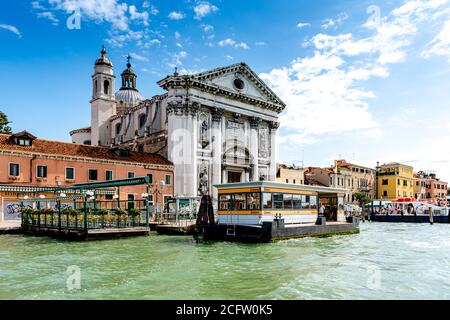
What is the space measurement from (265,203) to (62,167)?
16208 millimetres

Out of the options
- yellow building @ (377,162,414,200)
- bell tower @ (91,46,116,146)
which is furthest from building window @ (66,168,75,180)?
yellow building @ (377,162,414,200)

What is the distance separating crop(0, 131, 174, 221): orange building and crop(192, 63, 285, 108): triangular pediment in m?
8.43

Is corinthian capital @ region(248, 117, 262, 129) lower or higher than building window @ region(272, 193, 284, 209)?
higher

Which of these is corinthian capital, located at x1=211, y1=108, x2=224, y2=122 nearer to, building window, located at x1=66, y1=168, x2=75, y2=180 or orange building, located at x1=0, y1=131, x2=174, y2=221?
orange building, located at x1=0, y1=131, x2=174, y2=221

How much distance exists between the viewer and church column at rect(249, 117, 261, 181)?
39.0 metres

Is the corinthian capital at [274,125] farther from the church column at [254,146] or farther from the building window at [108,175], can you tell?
the building window at [108,175]

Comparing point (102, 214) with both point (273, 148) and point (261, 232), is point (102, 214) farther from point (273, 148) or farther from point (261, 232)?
point (273, 148)

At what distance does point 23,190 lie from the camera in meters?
25.3

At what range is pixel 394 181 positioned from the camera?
204 feet

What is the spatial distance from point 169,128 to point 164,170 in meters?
3.82

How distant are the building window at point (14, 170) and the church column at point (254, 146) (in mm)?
20723

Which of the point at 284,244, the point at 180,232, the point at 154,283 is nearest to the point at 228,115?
the point at 180,232

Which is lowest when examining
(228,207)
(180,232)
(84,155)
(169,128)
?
(180,232)
